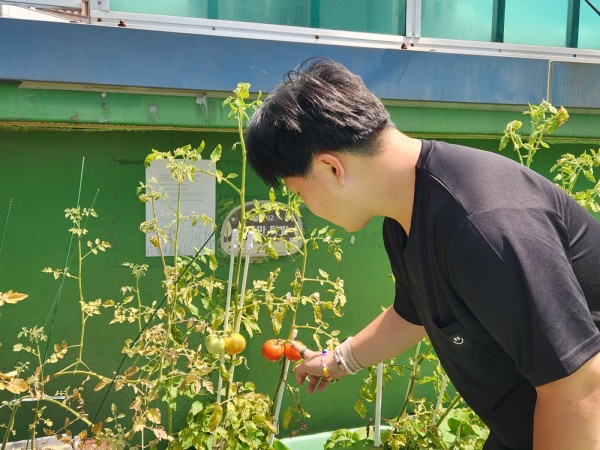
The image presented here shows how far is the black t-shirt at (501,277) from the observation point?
158 centimetres

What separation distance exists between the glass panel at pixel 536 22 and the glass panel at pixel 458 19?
0.14 meters

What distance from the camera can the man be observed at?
1588 millimetres

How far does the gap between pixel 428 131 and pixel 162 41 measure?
1.49 meters

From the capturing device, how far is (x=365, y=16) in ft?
12.7

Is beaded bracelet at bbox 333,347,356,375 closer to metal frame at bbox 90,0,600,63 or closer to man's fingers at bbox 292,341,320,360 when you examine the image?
man's fingers at bbox 292,341,320,360

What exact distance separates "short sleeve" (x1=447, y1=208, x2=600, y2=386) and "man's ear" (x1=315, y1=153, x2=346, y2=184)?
14.7 inches

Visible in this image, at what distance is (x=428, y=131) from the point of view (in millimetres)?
3832

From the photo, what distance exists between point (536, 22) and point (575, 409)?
3.24 m

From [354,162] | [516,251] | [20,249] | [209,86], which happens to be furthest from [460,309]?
[20,249]

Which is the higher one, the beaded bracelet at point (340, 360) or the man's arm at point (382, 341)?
the man's arm at point (382, 341)

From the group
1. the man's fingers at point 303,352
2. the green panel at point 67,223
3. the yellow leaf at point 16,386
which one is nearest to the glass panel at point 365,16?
the green panel at point 67,223

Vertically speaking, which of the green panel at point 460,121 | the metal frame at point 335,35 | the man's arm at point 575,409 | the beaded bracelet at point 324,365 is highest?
the metal frame at point 335,35

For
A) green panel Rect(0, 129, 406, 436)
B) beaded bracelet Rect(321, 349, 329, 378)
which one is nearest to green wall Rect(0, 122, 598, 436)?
green panel Rect(0, 129, 406, 436)

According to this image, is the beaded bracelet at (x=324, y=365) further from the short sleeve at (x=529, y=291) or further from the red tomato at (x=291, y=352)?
the short sleeve at (x=529, y=291)
